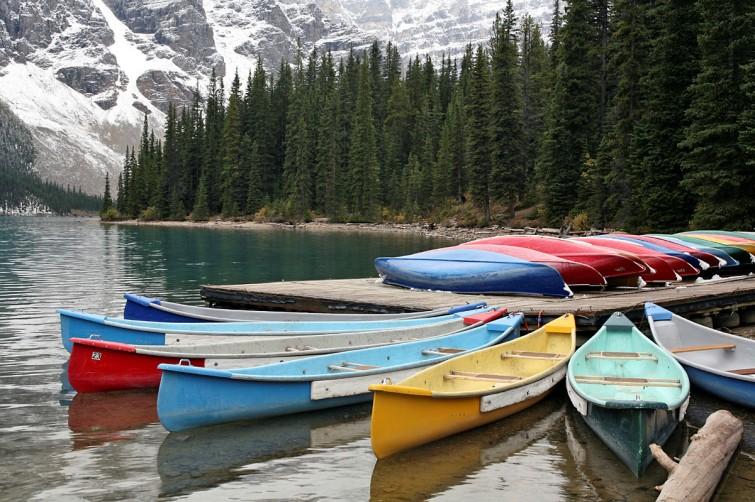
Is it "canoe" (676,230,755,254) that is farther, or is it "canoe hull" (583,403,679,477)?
"canoe" (676,230,755,254)

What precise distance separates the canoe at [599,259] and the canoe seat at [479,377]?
787cm

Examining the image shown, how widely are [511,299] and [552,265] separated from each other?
134cm

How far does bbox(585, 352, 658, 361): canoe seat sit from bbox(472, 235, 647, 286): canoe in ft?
21.8

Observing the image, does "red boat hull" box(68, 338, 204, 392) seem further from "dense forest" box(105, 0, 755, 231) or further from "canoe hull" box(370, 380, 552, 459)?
"dense forest" box(105, 0, 755, 231)

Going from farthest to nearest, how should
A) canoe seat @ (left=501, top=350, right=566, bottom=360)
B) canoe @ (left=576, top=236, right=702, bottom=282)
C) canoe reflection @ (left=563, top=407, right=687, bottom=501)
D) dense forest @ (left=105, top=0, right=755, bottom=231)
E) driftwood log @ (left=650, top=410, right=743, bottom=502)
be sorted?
dense forest @ (left=105, top=0, right=755, bottom=231)
canoe @ (left=576, top=236, right=702, bottom=282)
canoe seat @ (left=501, top=350, right=566, bottom=360)
canoe reflection @ (left=563, top=407, right=687, bottom=501)
driftwood log @ (left=650, top=410, right=743, bottom=502)

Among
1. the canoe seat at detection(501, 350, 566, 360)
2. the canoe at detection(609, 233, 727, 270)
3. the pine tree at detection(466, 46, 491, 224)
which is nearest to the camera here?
the canoe seat at detection(501, 350, 566, 360)

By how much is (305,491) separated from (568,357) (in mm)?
5205

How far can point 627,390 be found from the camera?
9648 mm

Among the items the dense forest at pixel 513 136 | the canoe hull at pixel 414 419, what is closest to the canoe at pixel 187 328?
the canoe hull at pixel 414 419

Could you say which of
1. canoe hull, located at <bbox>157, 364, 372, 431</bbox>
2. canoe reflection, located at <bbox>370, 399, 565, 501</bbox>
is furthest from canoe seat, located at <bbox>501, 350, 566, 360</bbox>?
canoe hull, located at <bbox>157, 364, 372, 431</bbox>

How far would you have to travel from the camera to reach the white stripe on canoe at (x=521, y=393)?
9.51 meters

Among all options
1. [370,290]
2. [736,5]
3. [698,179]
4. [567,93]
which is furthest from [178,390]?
[567,93]

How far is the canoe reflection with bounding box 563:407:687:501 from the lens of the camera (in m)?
7.84

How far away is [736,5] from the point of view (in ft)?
95.6
